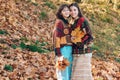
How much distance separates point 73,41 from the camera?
5.78m

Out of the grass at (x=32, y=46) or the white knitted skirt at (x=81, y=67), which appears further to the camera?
the grass at (x=32, y=46)

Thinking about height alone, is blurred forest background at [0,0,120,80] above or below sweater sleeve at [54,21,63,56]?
below

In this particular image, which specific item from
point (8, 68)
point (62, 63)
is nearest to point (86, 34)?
point (62, 63)

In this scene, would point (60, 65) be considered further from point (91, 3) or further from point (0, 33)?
point (91, 3)

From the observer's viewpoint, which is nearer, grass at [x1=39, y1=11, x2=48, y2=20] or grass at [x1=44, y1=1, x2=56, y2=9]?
grass at [x1=39, y1=11, x2=48, y2=20]

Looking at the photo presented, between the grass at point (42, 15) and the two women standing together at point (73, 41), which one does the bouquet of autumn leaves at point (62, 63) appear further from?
the grass at point (42, 15)

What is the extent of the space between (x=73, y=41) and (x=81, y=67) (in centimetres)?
49

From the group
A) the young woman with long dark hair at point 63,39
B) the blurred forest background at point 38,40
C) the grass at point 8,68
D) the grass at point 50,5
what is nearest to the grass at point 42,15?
the blurred forest background at point 38,40

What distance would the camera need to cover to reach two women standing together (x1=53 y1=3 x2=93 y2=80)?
5.73 metres

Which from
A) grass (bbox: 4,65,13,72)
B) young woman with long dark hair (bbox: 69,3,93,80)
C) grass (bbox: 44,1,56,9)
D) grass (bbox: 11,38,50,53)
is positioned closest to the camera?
young woman with long dark hair (bbox: 69,3,93,80)

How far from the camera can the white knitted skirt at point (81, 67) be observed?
19.2ft

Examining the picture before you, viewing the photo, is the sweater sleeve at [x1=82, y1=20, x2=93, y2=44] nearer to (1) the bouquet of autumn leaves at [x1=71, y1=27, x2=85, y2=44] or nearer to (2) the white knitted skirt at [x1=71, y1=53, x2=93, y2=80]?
(1) the bouquet of autumn leaves at [x1=71, y1=27, x2=85, y2=44]

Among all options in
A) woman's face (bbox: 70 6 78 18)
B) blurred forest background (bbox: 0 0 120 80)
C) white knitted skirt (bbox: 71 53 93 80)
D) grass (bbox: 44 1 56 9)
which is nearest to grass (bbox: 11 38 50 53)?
blurred forest background (bbox: 0 0 120 80)

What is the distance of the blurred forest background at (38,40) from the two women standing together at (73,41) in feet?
6.55
